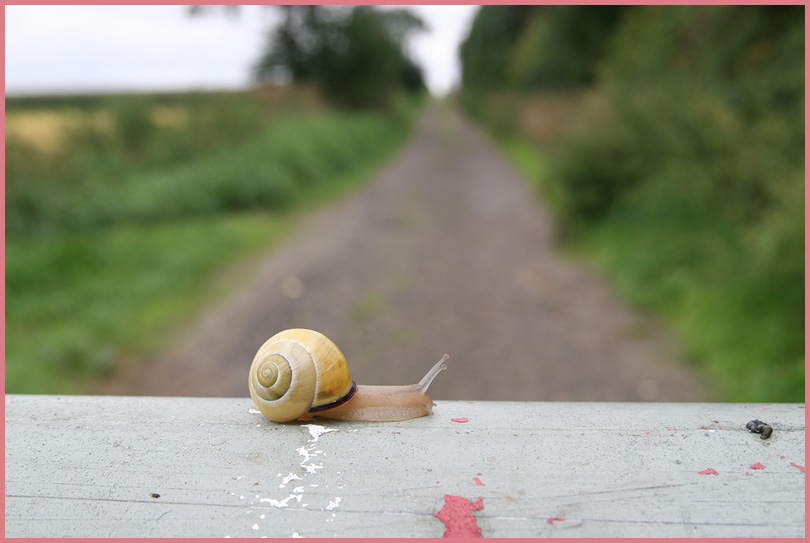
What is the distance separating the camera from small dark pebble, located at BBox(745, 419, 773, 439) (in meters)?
1.03

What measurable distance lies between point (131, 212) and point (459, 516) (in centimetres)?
805

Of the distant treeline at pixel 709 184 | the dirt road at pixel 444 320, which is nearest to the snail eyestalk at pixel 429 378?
the dirt road at pixel 444 320

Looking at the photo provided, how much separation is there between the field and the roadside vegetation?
2cm

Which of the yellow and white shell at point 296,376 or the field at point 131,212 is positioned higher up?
the field at point 131,212

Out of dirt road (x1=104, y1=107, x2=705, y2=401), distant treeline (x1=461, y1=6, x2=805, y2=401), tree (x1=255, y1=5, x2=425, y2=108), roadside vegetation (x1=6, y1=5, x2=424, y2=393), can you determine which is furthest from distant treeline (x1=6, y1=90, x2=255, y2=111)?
distant treeline (x1=461, y1=6, x2=805, y2=401)

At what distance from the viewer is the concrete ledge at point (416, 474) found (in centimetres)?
85

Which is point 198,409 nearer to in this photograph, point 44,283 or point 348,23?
point 44,283

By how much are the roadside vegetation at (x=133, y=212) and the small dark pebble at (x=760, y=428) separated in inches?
175

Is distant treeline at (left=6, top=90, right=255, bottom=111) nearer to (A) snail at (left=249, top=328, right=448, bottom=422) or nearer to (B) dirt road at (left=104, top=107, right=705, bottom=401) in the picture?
(B) dirt road at (left=104, top=107, right=705, bottom=401)

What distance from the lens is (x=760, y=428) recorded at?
1.04 m

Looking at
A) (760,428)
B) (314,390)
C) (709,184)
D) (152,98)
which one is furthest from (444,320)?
(152,98)

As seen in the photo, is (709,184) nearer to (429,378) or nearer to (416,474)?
(429,378)

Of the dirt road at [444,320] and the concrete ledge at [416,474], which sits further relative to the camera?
the dirt road at [444,320]

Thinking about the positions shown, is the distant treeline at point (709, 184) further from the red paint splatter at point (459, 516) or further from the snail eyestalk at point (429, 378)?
the red paint splatter at point (459, 516)
